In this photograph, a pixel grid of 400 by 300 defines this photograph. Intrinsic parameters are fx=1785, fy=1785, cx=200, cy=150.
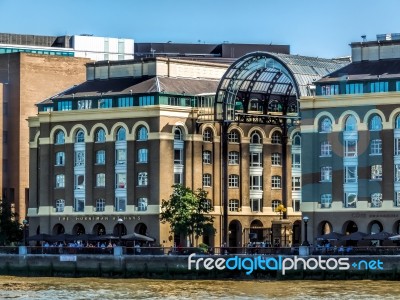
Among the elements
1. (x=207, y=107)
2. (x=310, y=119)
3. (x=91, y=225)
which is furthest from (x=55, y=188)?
(x=310, y=119)

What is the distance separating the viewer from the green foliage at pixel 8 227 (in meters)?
181

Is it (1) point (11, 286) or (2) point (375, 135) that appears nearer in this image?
(1) point (11, 286)

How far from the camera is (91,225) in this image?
173000mm

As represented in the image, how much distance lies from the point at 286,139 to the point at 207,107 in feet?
29.0

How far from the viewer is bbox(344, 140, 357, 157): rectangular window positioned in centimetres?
15562

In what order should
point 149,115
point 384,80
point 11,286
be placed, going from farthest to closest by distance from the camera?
point 149,115, point 384,80, point 11,286

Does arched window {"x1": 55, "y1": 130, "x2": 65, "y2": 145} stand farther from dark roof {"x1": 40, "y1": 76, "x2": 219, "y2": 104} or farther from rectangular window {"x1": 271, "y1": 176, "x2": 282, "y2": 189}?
rectangular window {"x1": 271, "y1": 176, "x2": 282, "y2": 189}

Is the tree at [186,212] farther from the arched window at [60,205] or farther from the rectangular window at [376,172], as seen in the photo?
the rectangular window at [376,172]

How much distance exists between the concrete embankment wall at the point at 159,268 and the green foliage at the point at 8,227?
20.4 metres

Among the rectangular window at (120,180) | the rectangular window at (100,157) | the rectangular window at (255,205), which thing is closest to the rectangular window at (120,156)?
the rectangular window at (120,180)

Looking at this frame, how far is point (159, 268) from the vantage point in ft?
484

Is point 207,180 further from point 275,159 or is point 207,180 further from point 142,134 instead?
point 142,134

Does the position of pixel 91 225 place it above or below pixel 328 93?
below

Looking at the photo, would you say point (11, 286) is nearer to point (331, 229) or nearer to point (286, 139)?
point (331, 229)
